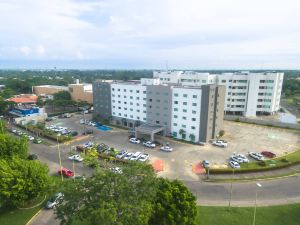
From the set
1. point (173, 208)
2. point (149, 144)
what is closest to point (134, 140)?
point (149, 144)

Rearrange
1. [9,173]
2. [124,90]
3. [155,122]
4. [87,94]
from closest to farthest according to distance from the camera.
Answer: [9,173]
[155,122]
[124,90]
[87,94]

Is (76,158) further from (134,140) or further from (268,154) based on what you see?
(268,154)

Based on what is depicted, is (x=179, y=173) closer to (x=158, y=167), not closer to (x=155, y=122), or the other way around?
(x=158, y=167)

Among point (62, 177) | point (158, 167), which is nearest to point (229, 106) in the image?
point (158, 167)

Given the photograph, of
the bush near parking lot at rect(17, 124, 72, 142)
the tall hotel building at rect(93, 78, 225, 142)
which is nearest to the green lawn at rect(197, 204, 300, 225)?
the tall hotel building at rect(93, 78, 225, 142)

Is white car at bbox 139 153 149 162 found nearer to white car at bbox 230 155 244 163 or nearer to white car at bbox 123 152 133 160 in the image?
white car at bbox 123 152 133 160

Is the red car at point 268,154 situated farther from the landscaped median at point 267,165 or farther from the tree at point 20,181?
the tree at point 20,181
